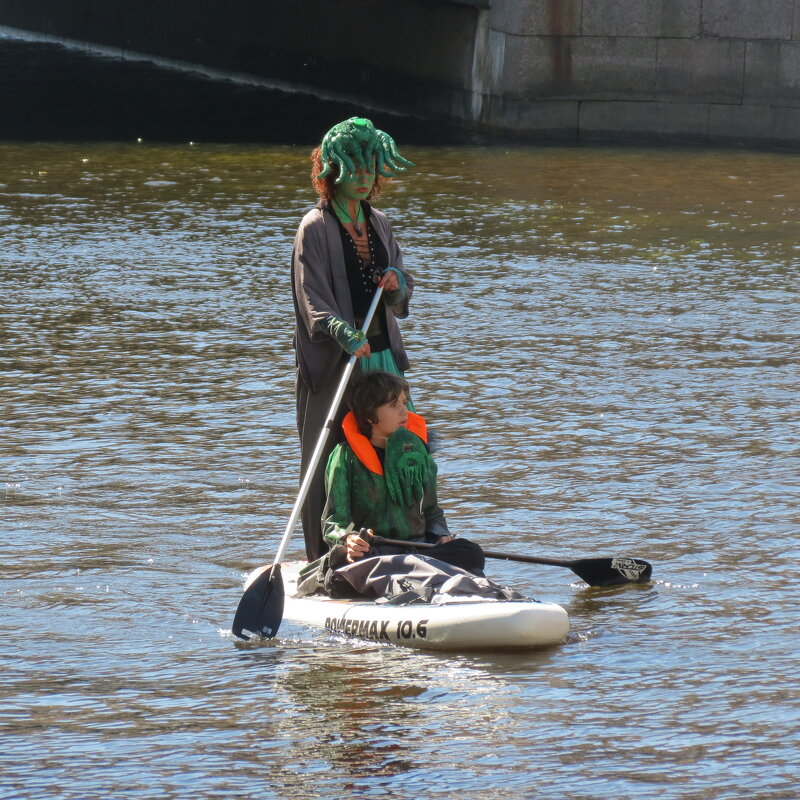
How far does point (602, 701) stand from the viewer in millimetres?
4875

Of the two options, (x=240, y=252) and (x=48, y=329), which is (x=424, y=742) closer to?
(x=48, y=329)

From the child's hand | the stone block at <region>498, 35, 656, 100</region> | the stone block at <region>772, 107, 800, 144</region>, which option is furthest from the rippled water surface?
the stone block at <region>498, 35, 656, 100</region>

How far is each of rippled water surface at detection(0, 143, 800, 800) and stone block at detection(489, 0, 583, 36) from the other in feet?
18.4

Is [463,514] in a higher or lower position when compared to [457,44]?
lower

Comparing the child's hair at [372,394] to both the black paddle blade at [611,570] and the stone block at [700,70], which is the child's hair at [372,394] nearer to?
the black paddle blade at [611,570]

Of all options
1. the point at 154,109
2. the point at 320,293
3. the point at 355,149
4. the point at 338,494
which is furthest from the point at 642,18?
the point at 338,494

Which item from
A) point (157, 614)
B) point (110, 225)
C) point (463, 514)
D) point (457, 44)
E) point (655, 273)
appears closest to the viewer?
point (157, 614)

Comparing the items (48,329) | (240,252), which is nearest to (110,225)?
(240,252)

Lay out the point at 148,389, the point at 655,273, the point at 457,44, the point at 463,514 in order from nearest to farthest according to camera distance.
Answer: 1. the point at 463,514
2. the point at 148,389
3. the point at 655,273
4. the point at 457,44

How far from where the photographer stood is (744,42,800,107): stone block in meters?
19.6

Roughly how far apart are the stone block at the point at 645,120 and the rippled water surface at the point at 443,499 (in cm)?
505

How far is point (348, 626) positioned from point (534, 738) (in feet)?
3.91

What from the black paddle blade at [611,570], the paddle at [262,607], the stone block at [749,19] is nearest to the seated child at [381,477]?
the paddle at [262,607]

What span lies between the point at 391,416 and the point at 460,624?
35.5 inches
